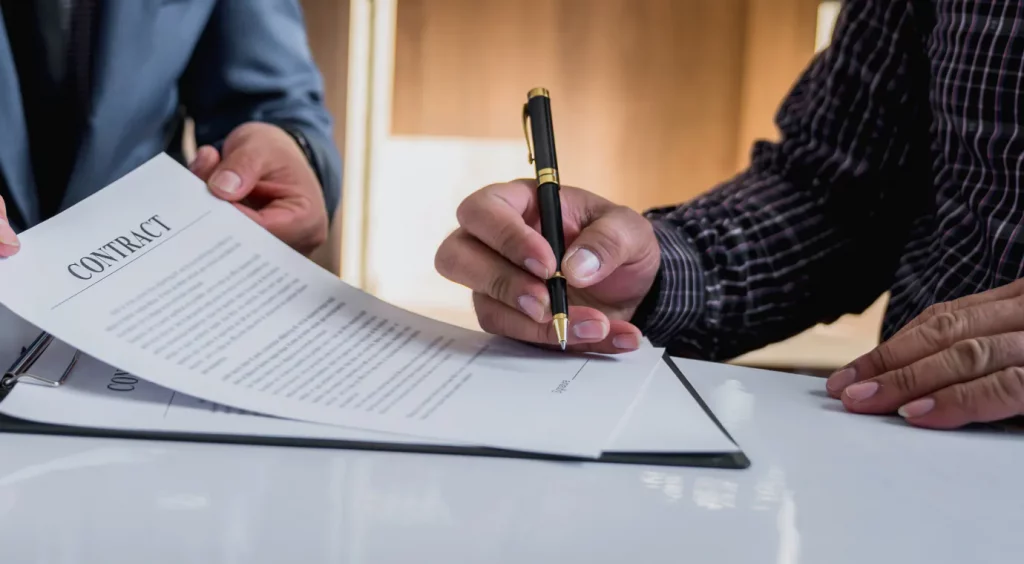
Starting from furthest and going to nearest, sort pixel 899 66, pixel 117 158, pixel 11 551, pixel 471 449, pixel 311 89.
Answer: pixel 311 89 → pixel 117 158 → pixel 899 66 → pixel 471 449 → pixel 11 551

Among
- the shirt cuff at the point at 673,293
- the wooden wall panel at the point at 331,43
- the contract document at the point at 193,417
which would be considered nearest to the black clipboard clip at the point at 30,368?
the contract document at the point at 193,417

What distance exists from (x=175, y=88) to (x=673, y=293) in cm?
58

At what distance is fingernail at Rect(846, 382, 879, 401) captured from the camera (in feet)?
1.62

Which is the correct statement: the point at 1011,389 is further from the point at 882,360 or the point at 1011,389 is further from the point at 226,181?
the point at 226,181

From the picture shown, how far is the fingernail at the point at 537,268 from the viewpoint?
542 mm

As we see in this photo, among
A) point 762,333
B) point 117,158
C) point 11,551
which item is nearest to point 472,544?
point 11,551

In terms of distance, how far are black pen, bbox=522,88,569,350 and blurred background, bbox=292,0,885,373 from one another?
1.38m

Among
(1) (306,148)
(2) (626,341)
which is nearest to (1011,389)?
(2) (626,341)

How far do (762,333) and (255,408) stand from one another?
52cm

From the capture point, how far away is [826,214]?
0.80m

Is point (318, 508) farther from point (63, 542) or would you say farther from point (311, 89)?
point (311, 89)

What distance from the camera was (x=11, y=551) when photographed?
0.91 ft

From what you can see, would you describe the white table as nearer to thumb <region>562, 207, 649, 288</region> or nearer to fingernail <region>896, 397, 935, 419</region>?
fingernail <region>896, 397, 935, 419</region>

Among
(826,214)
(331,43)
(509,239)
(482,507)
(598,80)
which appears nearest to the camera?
(482,507)
